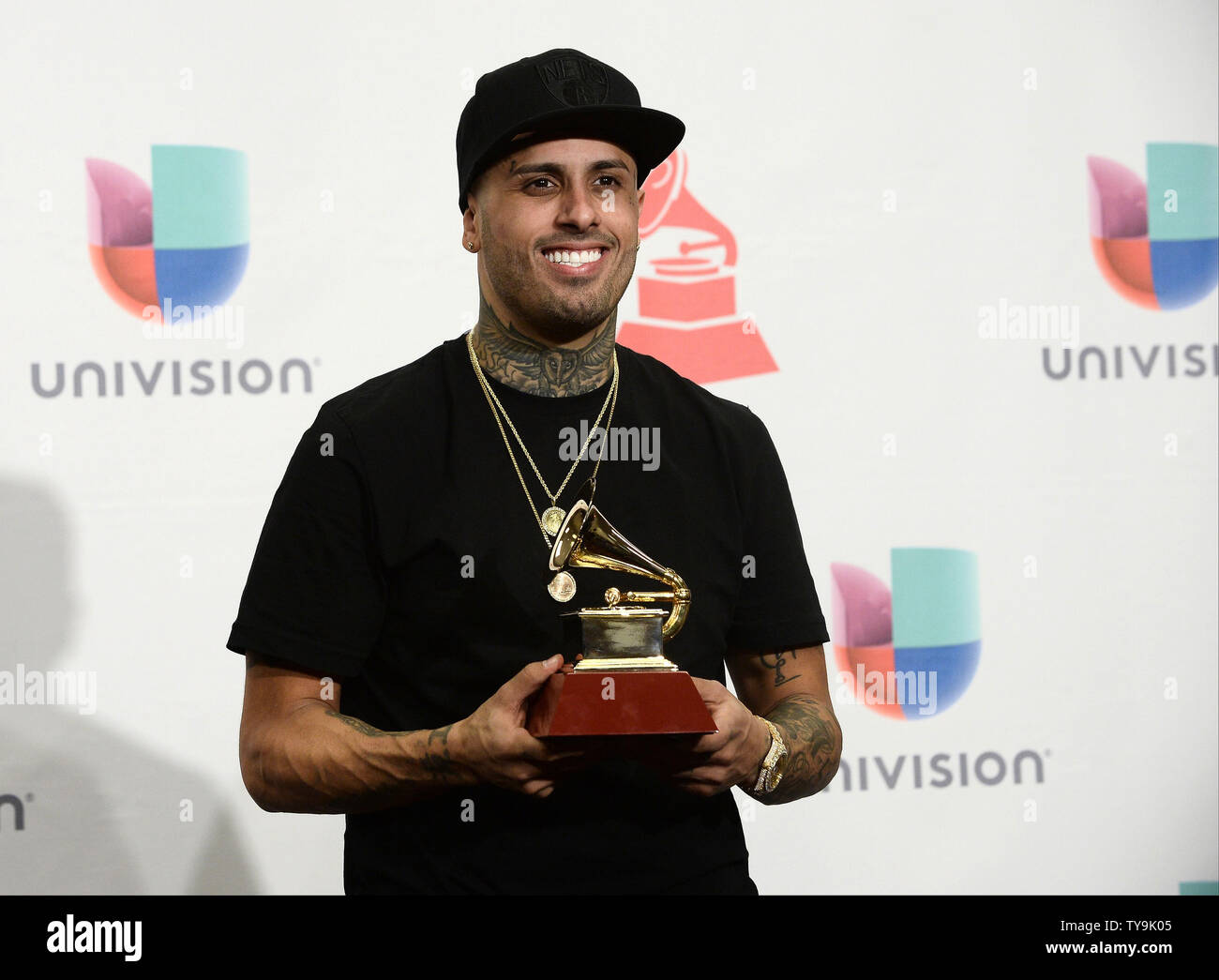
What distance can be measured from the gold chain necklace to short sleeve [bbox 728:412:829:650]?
29 cm

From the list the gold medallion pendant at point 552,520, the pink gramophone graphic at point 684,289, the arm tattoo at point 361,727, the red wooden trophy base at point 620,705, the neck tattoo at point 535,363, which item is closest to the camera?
the red wooden trophy base at point 620,705

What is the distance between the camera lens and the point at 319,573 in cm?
201

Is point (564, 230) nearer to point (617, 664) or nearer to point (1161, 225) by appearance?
point (617, 664)

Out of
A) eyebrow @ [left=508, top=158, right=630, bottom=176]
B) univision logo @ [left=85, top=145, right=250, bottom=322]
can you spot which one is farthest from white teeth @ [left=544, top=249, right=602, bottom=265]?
univision logo @ [left=85, top=145, right=250, bottom=322]

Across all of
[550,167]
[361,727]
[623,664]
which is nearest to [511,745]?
[623,664]

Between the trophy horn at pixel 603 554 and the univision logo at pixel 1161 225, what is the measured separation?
2.26m

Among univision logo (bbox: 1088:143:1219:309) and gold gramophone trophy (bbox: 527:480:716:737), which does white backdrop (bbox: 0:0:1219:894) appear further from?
gold gramophone trophy (bbox: 527:480:716:737)

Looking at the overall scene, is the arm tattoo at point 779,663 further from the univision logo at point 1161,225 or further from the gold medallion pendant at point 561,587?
the univision logo at point 1161,225

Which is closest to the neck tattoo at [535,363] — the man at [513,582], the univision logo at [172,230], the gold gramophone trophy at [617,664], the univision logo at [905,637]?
the man at [513,582]

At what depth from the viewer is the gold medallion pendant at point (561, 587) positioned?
6.62ft

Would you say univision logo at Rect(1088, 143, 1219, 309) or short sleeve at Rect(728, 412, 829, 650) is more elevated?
univision logo at Rect(1088, 143, 1219, 309)

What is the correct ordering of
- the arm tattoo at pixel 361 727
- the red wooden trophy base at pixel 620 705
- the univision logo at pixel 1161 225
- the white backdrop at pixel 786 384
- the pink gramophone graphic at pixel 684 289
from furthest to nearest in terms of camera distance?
1. the univision logo at pixel 1161 225
2. the pink gramophone graphic at pixel 684 289
3. the white backdrop at pixel 786 384
4. the arm tattoo at pixel 361 727
5. the red wooden trophy base at pixel 620 705

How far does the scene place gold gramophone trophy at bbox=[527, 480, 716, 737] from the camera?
1784 millimetres
